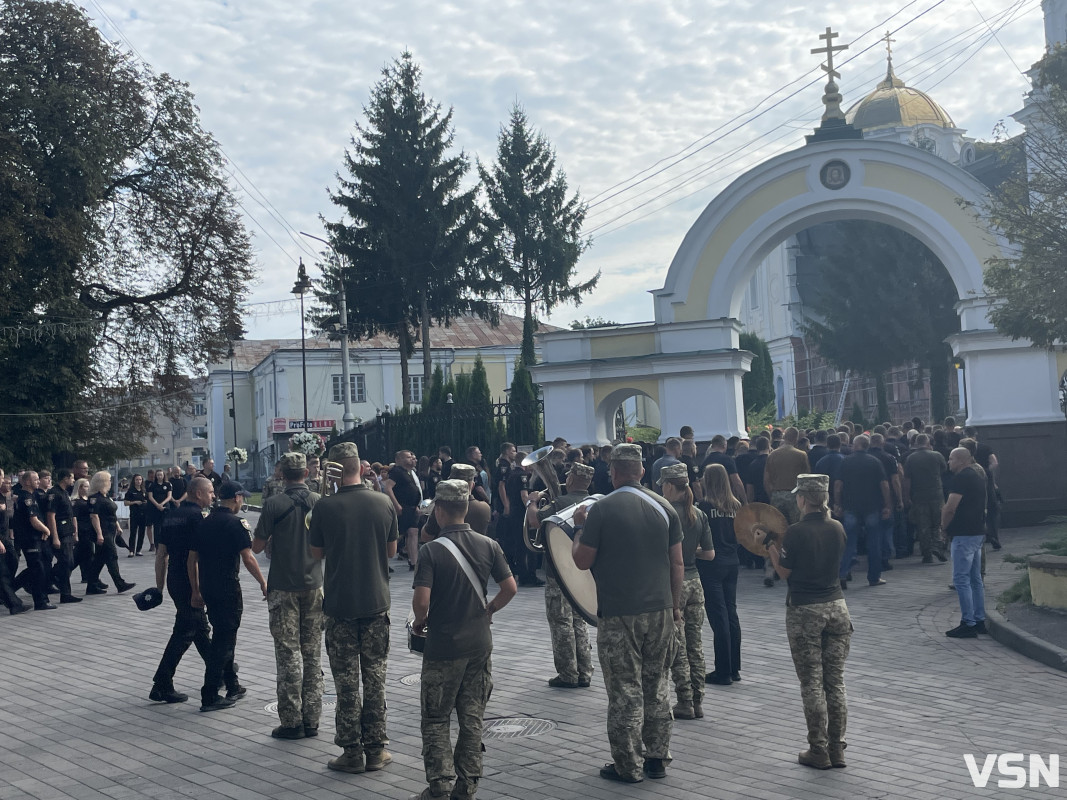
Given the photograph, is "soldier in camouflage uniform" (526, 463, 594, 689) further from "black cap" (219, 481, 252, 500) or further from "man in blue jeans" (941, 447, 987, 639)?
"man in blue jeans" (941, 447, 987, 639)

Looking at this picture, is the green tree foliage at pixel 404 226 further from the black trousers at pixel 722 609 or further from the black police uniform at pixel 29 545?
the black trousers at pixel 722 609

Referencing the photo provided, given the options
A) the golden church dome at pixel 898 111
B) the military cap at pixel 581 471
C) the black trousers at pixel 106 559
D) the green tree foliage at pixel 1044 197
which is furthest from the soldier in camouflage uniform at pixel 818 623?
the golden church dome at pixel 898 111

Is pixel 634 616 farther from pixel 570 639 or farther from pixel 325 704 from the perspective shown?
pixel 325 704

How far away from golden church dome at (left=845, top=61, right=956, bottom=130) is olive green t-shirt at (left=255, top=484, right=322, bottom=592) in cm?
5681

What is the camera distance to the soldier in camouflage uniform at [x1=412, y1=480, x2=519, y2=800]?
6055 mm

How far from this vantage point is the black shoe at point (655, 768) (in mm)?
6488

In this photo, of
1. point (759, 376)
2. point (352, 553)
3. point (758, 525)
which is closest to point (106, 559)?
point (352, 553)

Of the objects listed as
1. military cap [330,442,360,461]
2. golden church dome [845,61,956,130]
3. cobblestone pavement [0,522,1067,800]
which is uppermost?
golden church dome [845,61,956,130]

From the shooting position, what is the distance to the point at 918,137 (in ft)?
187

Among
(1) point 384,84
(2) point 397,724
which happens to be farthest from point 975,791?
(1) point 384,84

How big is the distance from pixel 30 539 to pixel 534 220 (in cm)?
3349

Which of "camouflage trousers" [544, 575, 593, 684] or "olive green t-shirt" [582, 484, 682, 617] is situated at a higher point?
"olive green t-shirt" [582, 484, 682, 617]

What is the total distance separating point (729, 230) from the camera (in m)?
21.9

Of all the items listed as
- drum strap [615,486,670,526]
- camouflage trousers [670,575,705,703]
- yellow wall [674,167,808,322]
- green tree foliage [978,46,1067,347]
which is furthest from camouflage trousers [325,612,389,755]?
yellow wall [674,167,808,322]
